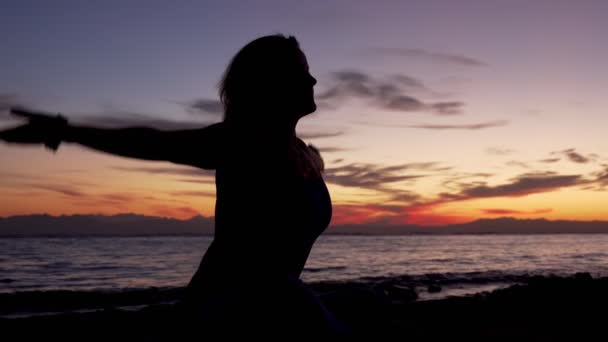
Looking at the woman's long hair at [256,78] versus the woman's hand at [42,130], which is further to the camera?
the woman's long hair at [256,78]

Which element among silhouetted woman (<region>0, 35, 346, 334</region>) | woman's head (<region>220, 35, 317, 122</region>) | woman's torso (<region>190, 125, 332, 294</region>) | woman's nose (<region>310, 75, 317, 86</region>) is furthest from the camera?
woman's nose (<region>310, 75, 317, 86</region>)

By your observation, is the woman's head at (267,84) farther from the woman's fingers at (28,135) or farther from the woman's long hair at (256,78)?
the woman's fingers at (28,135)

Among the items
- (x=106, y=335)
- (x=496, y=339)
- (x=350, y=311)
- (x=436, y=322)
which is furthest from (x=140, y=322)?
(x=350, y=311)

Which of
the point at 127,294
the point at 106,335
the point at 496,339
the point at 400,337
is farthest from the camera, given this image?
the point at 127,294

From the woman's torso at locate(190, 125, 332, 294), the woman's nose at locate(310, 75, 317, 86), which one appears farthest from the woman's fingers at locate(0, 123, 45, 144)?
the woman's nose at locate(310, 75, 317, 86)

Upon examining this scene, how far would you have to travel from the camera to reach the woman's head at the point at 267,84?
2.12 meters

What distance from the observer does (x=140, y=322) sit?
10.0m

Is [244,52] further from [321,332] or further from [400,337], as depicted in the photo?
[400,337]

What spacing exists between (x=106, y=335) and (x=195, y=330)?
→ 27.4ft

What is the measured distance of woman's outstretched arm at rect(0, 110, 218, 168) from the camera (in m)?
1.79

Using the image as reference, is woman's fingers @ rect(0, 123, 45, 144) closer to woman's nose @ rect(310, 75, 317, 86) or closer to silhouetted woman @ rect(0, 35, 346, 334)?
silhouetted woman @ rect(0, 35, 346, 334)

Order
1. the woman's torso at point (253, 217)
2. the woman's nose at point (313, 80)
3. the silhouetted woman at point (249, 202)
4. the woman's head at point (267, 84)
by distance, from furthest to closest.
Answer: the woman's nose at point (313, 80), the woman's head at point (267, 84), the woman's torso at point (253, 217), the silhouetted woman at point (249, 202)

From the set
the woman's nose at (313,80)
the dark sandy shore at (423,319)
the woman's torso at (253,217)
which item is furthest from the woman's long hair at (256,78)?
the dark sandy shore at (423,319)

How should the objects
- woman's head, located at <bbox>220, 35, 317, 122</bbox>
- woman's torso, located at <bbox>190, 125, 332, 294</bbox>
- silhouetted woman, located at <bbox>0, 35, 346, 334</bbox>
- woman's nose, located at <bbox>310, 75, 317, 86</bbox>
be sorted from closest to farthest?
silhouetted woman, located at <bbox>0, 35, 346, 334</bbox>
woman's torso, located at <bbox>190, 125, 332, 294</bbox>
woman's head, located at <bbox>220, 35, 317, 122</bbox>
woman's nose, located at <bbox>310, 75, 317, 86</bbox>
